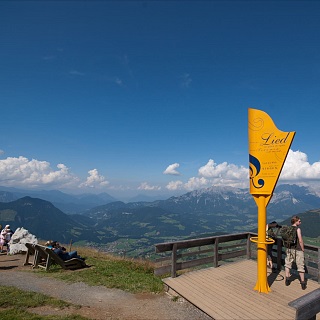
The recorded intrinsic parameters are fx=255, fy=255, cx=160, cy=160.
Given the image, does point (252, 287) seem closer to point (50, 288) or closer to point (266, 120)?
point (266, 120)

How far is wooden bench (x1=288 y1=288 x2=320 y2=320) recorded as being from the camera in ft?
11.5

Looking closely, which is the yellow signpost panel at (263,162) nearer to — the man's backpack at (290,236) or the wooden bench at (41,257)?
the man's backpack at (290,236)

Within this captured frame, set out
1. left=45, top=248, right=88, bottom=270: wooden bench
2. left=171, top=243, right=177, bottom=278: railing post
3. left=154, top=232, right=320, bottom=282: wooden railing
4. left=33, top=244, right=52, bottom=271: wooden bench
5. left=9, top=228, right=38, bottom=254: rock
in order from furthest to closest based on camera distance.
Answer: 1. left=9, top=228, right=38, bottom=254: rock
2. left=33, top=244, right=52, bottom=271: wooden bench
3. left=45, top=248, right=88, bottom=270: wooden bench
4. left=171, top=243, right=177, bottom=278: railing post
5. left=154, top=232, right=320, bottom=282: wooden railing

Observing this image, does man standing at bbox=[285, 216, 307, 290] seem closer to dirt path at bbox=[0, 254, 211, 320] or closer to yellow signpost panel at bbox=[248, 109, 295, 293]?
yellow signpost panel at bbox=[248, 109, 295, 293]

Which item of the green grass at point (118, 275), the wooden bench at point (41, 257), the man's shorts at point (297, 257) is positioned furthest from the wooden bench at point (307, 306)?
the wooden bench at point (41, 257)

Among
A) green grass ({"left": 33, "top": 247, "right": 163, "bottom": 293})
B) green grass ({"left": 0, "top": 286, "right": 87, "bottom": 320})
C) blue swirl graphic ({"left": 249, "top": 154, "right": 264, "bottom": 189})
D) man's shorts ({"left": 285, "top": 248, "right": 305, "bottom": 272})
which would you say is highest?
blue swirl graphic ({"left": 249, "top": 154, "right": 264, "bottom": 189})

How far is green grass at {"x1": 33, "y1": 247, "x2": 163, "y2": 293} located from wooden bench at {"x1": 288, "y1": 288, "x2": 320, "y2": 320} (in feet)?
21.0

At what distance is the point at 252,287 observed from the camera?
8781 millimetres

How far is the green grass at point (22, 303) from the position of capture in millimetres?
6516

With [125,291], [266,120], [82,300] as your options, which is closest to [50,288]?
[82,300]

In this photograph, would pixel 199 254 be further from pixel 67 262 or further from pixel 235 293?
pixel 67 262

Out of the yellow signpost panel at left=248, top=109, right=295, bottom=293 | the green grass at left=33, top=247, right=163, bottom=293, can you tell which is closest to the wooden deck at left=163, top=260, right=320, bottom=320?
the yellow signpost panel at left=248, top=109, right=295, bottom=293

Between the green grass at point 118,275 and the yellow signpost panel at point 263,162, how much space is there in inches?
149

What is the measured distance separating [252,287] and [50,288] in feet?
23.7
